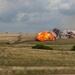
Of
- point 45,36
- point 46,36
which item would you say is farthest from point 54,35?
point 46,36

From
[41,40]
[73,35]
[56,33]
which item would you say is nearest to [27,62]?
[41,40]

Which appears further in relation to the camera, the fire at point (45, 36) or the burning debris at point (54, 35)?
the burning debris at point (54, 35)

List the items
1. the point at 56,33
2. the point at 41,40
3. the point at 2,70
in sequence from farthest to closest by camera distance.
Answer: the point at 56,33 < the point at 41,40 < the point at 2,70

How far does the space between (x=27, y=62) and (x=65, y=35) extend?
79137 millimetres

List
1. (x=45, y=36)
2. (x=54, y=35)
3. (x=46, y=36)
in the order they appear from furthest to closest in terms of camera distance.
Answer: (x=54, y=35)
(x=45, y=36)
(x=46, y=36)

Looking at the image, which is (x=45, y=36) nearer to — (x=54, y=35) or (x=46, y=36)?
(x=46, y=36)

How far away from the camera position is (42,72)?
119ft

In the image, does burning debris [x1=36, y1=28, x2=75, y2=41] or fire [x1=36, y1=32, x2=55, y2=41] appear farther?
burning debris [x1=36, y1=28, x2=75, y2=41]

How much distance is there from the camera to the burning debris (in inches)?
4348

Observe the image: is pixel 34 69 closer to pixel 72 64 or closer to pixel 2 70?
pixel 2 70

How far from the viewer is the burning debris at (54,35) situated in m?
110

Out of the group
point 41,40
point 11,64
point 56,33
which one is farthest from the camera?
point 56,33

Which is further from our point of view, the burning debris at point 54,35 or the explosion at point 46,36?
the burning debris at point 54,35

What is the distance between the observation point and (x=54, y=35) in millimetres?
114562
